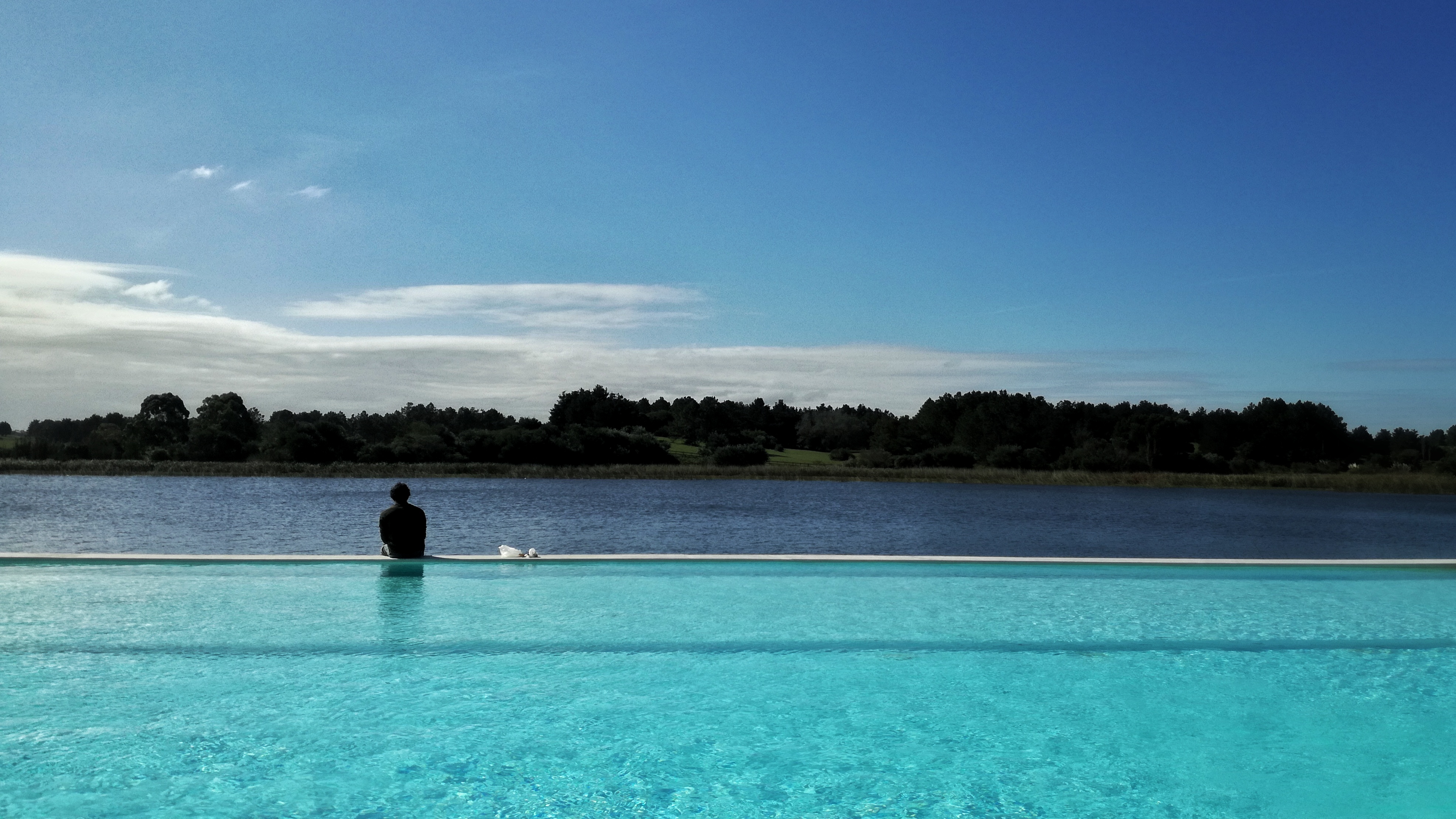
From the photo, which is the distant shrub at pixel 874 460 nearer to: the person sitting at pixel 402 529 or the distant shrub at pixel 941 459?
the distant shrub at pixel 941 459

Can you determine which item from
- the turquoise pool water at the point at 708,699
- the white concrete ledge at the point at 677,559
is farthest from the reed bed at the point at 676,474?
the turquoise pool water at the point at 708,699

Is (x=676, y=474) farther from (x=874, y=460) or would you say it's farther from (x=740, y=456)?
(x=874, y=460)

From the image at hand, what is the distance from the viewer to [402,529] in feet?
28.2

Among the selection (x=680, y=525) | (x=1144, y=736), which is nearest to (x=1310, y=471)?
(x=680, y=525)

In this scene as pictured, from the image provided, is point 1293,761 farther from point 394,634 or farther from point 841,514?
point 841,514

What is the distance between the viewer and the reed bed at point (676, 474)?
49781 millimetres

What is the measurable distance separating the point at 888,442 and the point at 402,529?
6155cm

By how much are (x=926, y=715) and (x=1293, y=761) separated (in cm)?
146

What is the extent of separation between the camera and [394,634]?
601cm

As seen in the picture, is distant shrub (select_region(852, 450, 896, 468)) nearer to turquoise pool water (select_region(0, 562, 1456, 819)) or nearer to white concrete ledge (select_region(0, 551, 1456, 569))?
white concrete ledge (select_region(0, 551, 1456, 569))

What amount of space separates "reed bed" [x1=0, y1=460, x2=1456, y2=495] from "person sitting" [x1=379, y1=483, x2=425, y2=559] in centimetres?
4286

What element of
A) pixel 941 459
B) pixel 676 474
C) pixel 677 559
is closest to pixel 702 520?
pixel 677 559

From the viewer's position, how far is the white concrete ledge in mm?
8484

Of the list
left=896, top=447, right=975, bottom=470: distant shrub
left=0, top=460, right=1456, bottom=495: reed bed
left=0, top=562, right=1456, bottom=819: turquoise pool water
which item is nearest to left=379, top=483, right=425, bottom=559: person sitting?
left=0, top=562, right=1456, bottom=819: turquoise pool water
